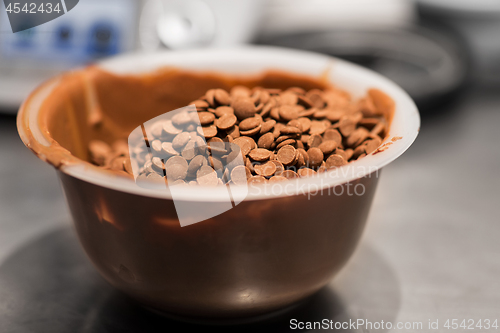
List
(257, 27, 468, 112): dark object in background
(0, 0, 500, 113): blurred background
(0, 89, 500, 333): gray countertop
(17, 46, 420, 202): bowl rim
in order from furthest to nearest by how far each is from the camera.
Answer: (257, 27, 468, 112): dark object in background → (0, 0, 500, 113): blurred background → (0, 89, 500, 333): gray countertop → (17, 46, 420, 202): bowl rim

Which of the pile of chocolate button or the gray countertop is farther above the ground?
the pile of chocolate button

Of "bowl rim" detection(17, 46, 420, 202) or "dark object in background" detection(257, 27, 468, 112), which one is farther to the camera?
"dark object in background" detection(257, 27, 468, 112)

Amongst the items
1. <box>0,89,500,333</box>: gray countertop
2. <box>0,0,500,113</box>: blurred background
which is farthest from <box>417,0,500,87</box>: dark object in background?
<box>0,89,500,333</box>: gray countertop

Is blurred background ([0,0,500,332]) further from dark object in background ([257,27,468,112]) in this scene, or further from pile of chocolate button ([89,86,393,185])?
pile of chocolate button ([89,86,393,185])

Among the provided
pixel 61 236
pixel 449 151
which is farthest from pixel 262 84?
pixel 449 151

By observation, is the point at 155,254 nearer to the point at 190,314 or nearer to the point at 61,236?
the point at 190,314

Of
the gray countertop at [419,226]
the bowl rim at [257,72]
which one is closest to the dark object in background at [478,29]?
the gray countertop at [419,226]

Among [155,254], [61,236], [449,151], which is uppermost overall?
[155,254]

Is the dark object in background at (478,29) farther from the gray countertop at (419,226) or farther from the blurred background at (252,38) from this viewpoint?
the gray countertop at (419,226)
